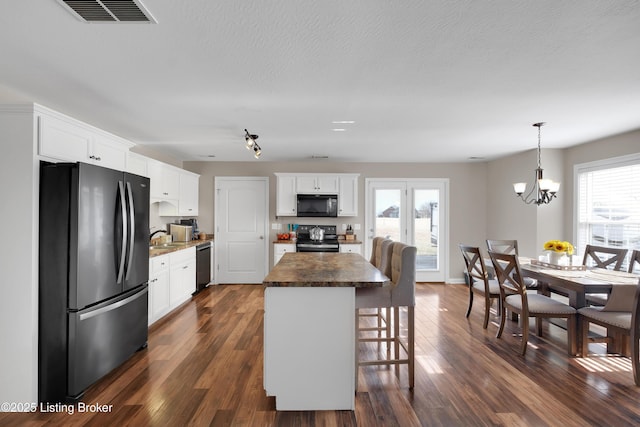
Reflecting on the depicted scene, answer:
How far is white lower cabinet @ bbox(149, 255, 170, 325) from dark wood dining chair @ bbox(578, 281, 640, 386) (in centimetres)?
445

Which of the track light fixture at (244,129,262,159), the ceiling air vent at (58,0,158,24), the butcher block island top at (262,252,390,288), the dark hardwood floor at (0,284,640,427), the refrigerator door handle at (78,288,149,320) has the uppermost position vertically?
the ceiling air vent at (58,0,158,24)

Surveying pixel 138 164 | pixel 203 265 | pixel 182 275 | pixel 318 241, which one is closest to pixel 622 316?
pixel 318 241

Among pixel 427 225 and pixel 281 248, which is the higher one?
pixel 427 225

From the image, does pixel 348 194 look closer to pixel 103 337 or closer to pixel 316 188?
pixel 316 188

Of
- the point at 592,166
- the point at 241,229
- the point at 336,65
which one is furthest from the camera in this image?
the point at 241,229

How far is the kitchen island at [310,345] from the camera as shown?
2182 mm

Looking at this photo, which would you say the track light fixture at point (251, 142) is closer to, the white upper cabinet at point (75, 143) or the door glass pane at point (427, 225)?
the white upper cabinet at point (75, 143)

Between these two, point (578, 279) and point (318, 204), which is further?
point (318, 204)

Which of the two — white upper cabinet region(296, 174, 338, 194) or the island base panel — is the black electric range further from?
the island base panel

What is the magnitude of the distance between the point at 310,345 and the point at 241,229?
4259 mm

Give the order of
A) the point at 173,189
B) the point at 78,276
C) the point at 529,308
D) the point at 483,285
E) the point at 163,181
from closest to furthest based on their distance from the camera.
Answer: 1. the point at 78,276
2. the point at 529,308
3. the point at 483,285
4. the point at 163,181
5. the point at 173,189

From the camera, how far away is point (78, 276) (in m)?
2.30

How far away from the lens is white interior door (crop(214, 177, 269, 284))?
613 centimetres

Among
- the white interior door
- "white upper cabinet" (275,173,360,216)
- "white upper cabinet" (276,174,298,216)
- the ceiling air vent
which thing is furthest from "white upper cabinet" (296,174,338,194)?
the ceiling air vent
